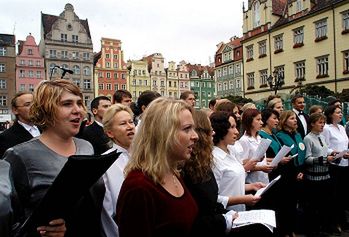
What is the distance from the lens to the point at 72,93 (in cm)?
249

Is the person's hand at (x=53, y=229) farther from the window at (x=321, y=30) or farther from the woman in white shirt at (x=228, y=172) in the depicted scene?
the window at (x=321, y=30)

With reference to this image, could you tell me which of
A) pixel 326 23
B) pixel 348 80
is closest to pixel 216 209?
pixel 348 80

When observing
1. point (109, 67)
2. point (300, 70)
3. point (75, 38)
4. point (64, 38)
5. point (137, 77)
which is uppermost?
point (75, 38)

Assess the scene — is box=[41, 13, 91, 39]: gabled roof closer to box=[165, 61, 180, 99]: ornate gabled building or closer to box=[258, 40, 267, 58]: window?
box=[165, 61, 180, 99]: ornate gabled building

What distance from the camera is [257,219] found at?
8.09ft

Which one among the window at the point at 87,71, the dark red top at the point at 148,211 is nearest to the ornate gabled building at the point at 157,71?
the window at the point at 87,71

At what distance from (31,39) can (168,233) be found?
5700cm

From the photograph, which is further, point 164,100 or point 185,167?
point 185,167

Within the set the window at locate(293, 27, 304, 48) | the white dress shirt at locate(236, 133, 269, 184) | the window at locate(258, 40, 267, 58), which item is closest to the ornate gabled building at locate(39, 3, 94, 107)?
the window at locate(258, 40, 267, 58)

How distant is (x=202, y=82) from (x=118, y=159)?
7367 centimetres

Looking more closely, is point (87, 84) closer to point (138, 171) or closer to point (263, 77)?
point (263, 77)

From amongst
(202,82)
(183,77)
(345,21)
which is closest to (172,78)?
(183,77)

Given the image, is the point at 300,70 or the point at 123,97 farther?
the point at 300,70

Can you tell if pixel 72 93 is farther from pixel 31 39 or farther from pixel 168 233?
pixel 31 39
